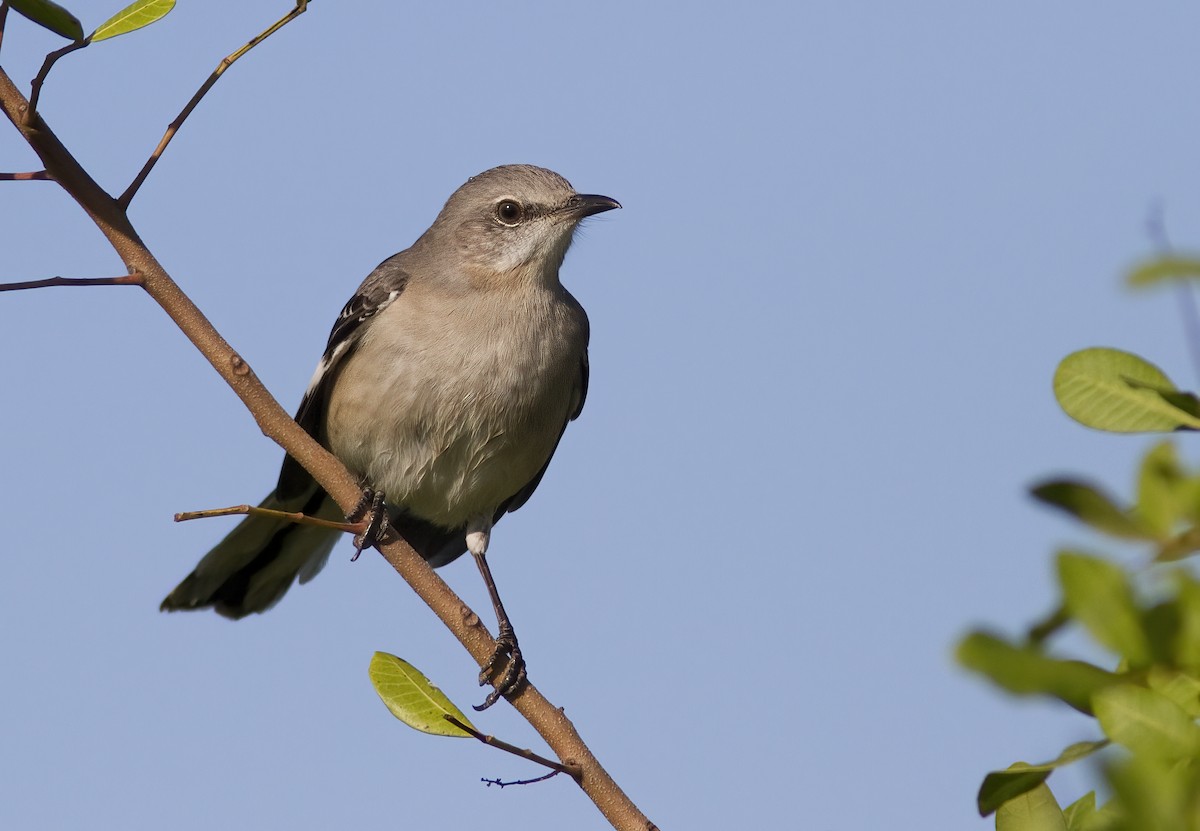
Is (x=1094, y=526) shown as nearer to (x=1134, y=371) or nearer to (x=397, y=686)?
(x=1134, y=371)

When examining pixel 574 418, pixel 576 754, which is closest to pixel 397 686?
pixel 576 754

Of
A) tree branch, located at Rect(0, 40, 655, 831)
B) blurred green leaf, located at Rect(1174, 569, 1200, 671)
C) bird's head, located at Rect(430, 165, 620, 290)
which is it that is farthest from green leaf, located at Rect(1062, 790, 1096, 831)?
bird's head, located at Rect(430, 165, 620, 290)

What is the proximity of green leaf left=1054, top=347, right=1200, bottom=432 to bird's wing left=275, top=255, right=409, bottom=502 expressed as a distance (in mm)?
5551

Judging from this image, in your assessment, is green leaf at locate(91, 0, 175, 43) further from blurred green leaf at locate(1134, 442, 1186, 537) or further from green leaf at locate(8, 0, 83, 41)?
blurred green leaf at locate(1134, 442, 1186, 537)

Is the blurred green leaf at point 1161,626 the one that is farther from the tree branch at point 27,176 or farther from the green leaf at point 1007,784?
the tree branch at point 27,176

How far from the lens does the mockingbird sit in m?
6.40

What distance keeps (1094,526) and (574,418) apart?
644 centimetres

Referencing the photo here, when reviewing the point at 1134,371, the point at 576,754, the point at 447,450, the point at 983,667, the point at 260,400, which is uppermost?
the point at 447,450

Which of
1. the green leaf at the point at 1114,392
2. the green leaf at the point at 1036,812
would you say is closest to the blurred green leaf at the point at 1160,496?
the green leaf at the point at 1114,392

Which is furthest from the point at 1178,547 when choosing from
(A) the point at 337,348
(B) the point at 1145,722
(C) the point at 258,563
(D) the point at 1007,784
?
(C) the point at 258,563

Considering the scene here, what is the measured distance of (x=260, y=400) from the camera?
3.84 m

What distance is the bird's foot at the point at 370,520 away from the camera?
4.23 meters

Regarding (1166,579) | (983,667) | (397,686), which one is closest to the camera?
(983,667)

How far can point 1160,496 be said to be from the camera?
1.18m
